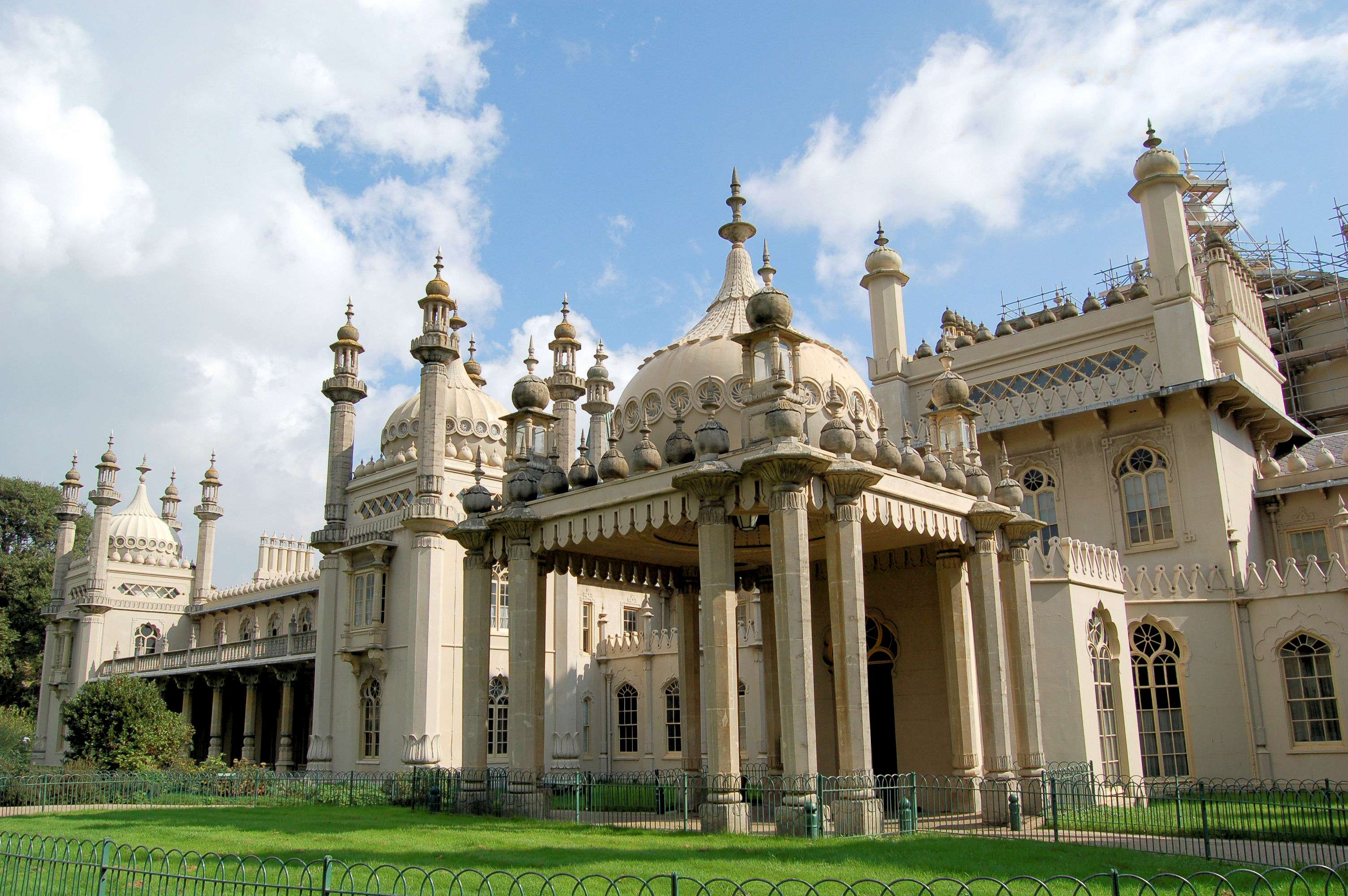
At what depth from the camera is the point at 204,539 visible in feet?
166

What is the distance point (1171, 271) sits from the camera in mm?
27109

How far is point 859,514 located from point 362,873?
776 cm

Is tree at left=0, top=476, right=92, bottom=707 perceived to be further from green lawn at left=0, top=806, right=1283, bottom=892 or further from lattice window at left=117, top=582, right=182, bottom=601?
green lawn at left=0, top=806, right=1283, bottom=892

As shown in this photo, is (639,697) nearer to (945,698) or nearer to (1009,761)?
(945,698)

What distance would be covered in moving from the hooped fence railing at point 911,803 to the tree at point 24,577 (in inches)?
1423

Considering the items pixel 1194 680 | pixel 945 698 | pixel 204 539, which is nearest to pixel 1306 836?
pixel 945 698

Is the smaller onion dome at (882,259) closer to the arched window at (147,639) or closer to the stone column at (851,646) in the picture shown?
the stone column at (851,646)

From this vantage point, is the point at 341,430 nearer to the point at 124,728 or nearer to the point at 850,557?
the point at 124,728

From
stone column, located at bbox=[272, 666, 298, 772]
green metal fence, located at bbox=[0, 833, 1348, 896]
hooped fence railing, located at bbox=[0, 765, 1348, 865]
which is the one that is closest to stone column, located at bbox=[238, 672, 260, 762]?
stone column, located at bbox=[272, 666, 298, 772]

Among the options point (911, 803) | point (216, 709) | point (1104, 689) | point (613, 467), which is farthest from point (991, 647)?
point (216, 709)

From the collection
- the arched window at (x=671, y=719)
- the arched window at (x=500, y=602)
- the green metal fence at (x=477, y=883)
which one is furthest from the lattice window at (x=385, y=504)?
the green metal fence at (x=477, y=883)

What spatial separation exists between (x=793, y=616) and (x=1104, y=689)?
10.7 metres

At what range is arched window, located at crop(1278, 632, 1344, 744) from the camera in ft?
72.0

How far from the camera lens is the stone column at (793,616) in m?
13.0
